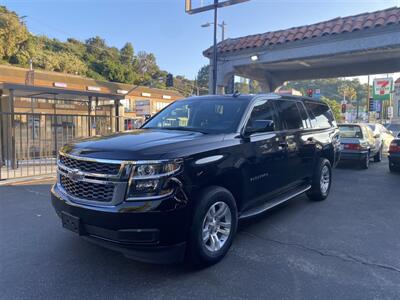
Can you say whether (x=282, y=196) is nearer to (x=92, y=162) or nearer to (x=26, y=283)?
(x=92, y=162)

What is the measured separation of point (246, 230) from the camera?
4.86 meters

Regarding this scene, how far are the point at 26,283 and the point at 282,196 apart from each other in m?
3.59

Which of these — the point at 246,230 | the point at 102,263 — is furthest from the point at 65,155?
the point at 246,230

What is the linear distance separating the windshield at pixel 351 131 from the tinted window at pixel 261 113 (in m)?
7.27

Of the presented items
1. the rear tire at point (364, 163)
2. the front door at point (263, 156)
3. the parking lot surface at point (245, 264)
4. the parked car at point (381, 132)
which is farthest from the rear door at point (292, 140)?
the parked car at point (381, 132)

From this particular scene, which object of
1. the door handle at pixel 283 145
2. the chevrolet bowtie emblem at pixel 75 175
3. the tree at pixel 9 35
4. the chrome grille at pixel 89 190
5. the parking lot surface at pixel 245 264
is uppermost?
the tree at pixel 9 35

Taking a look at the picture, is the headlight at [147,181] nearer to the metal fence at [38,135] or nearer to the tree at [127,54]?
the metal fence at [38,135]

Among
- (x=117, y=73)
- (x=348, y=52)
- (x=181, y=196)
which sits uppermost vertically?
(x=117, y=73)

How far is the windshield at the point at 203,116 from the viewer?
14.3 feet

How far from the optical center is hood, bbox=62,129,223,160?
10.5 ft

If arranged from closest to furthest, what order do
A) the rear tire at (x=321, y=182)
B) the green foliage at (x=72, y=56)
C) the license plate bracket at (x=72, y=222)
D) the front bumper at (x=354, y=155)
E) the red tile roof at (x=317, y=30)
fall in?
the license plate bracket at (x=72, y=222)
the rear tire at (x=321, y=182)
the red tile roof at (x=317, y=30)
the front bumper at (x=354, y=155)
the green foliage at (x=72, y=56)

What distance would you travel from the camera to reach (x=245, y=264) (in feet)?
12.2

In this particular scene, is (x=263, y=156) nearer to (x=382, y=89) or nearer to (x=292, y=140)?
(x=292, y=140)

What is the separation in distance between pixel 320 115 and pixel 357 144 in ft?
15.0
